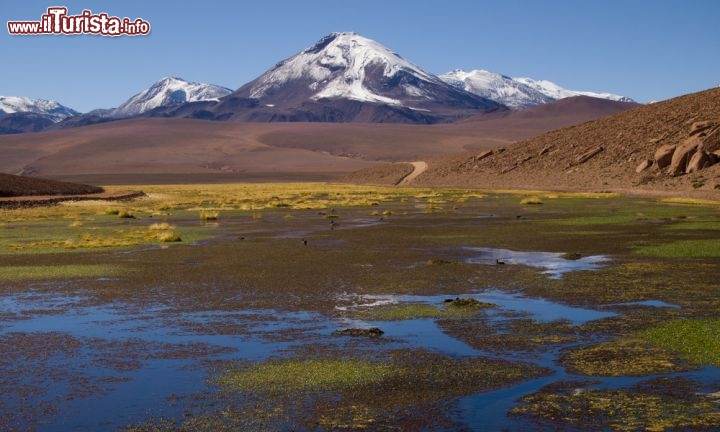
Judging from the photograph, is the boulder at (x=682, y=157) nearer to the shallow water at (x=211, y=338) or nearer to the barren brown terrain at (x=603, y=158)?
the barren brown terrain at (x=603, y=158)

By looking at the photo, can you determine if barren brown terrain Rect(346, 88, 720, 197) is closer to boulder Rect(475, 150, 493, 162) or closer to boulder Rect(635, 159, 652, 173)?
boulder Rect(475, 150, 493, 162)

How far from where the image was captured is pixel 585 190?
221 feet

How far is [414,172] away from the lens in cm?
9706

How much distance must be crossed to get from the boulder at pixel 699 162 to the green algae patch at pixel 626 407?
178 ft

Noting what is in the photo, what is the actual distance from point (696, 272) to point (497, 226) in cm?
1578

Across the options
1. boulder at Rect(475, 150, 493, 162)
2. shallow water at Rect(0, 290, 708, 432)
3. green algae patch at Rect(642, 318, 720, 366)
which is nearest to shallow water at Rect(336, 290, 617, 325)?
shallow water at Rect(0, 290, 708, 432)

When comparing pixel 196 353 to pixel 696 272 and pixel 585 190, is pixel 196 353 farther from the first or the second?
pixel 585 190

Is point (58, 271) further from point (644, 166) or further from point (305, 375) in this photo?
point (644, 166)

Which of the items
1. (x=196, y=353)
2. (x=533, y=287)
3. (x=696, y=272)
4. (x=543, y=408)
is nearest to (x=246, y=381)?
(x=196, y=353)

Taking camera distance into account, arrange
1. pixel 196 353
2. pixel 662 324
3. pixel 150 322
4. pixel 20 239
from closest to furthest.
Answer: pixel 196 353
pixel 662 324
pixel 150 322
pixel 20 239

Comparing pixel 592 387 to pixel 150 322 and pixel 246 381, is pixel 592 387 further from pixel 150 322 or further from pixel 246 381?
pixel 150 322

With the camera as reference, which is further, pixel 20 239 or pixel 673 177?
pixel 673 177

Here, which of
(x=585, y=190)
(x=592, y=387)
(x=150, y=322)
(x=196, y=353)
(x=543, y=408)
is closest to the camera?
(x=543, y=408)

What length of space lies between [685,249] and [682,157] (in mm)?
41746
